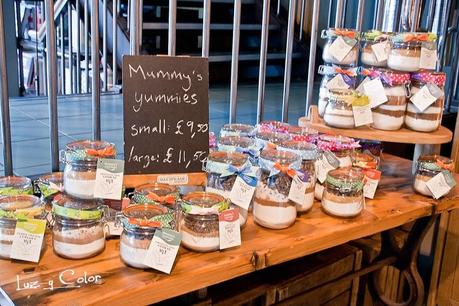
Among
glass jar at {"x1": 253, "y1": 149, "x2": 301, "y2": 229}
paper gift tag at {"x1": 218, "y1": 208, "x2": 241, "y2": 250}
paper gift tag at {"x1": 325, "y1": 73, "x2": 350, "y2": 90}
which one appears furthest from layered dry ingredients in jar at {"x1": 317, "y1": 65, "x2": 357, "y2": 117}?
paper gift tag at {"x1": 218, "y1": 208, "x2": 241, "y2": 250}

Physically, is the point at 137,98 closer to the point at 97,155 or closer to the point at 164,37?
the point at 97,155

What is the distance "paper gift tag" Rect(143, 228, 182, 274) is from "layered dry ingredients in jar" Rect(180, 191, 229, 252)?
9cm

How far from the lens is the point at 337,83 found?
181 cm

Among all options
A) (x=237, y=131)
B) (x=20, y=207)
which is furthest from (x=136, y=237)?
(x=237, y=131)

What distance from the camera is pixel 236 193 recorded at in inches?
52.7

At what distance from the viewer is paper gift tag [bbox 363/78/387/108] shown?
171 centimetres

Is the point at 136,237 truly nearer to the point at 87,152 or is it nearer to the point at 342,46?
the point at 87,152

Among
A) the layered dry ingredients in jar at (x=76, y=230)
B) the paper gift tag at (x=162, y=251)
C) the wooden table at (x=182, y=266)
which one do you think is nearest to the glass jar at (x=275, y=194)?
the wooden table at (x=182, y=266)

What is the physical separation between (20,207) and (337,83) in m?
1.09

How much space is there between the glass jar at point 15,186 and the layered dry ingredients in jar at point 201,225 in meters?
0.40

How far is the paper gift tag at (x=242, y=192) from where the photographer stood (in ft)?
4.37

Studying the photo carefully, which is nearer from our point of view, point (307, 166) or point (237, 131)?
point (307, 166)

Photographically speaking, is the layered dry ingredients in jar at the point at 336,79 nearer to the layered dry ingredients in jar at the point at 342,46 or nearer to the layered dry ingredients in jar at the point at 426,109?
the layered dry ingredients in jar at the point at 342,46

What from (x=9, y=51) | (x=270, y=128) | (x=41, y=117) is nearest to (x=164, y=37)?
(x=9, y=51)
